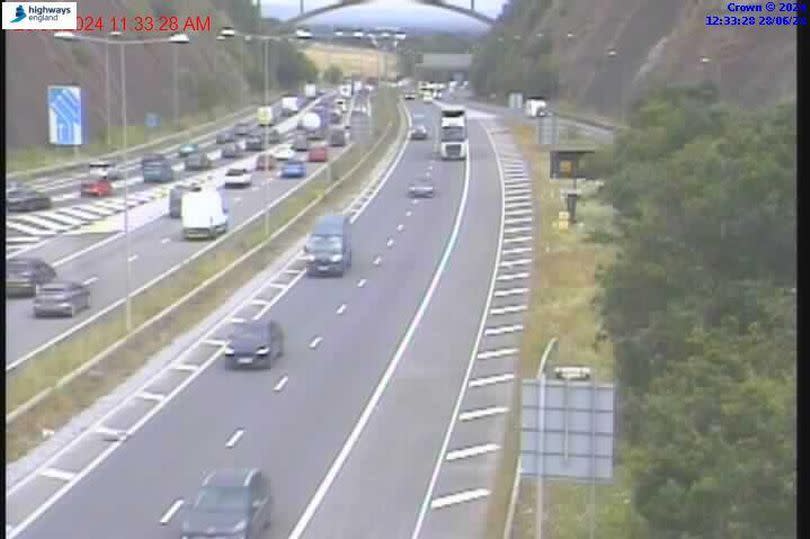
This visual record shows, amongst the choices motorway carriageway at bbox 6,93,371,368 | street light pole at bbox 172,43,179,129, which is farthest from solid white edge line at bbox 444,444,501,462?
street light pole at bbox 172,43,179,129

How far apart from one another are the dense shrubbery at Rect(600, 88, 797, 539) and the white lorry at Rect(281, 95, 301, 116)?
103 m

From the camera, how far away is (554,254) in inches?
1874

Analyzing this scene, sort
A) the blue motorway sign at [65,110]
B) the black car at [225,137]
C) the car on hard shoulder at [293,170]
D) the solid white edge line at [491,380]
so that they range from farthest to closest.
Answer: the black car at [225,137] → the car on hard shoulder at [293,170] → the blue motorway sign at [65,110] → the solid white edge line at [491,380]

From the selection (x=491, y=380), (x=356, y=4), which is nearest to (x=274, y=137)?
(x=356, y=4)

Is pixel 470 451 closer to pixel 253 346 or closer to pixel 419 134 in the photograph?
pixel 253 346

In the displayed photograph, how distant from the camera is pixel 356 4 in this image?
12694 centimetres

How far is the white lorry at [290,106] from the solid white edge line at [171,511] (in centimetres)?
11272

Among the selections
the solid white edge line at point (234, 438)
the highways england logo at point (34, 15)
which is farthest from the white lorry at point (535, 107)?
the solid white edge line at point (234, 438)

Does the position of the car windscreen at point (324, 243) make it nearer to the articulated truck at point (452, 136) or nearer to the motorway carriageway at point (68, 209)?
the motorway carriageway at point (68, 209)

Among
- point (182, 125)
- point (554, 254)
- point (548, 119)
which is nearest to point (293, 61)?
point (182, 125)

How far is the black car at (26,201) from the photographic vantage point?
5772 centimetres

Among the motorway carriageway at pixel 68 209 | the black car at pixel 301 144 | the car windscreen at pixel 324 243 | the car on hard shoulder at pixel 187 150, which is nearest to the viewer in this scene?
the car windscreen at pixel 324 243

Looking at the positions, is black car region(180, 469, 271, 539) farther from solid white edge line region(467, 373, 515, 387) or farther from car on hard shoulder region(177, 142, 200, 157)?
car on hard shoulder region(177, 142, 200, 157)

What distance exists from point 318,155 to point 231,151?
9252 millimetres
